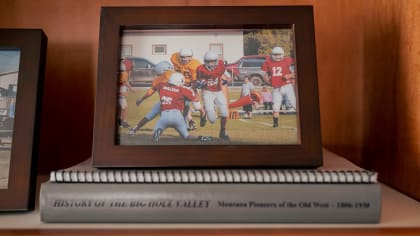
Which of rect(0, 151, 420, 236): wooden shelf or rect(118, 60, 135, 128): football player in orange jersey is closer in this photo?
rect(0, 151, 420, 236): wooden shelf

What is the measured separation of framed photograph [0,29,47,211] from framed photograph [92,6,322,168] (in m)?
A: 0.10

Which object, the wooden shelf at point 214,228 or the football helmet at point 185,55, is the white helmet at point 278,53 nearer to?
the football helmet at point 185,55

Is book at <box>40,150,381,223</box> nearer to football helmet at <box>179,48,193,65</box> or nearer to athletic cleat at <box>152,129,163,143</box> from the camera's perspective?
athletic cleat at <box>152,129,163,143</box>

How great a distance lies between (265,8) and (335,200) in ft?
0.93

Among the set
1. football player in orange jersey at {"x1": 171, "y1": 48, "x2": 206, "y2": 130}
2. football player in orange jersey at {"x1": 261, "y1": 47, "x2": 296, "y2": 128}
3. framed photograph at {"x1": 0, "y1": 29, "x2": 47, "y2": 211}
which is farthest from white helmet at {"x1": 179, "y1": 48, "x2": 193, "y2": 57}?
framed photograph at {"x1": 0, "y1": 29, "x2": 47, "y2": 211}

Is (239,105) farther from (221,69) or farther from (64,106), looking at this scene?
(64,106)

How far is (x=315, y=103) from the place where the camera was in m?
0.57

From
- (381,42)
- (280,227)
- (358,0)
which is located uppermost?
(358,0)

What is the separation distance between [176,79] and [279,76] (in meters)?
0.15

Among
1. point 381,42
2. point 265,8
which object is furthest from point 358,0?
point 265,8

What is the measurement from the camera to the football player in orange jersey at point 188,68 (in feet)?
1.93

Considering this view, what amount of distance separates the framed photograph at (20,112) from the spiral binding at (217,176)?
0.26 ft

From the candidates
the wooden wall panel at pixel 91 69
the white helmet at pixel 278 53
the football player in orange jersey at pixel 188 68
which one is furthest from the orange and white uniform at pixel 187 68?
the wooden wall panel at pixel 91 69

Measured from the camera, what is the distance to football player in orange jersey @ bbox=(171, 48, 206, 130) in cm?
59
